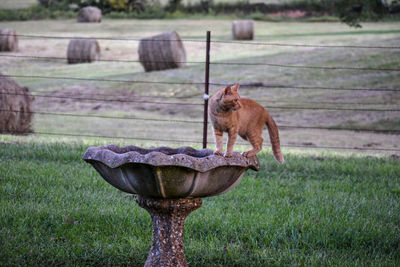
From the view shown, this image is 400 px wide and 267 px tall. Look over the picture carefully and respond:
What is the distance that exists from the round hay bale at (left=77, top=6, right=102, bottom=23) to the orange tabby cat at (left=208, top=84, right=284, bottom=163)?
85.0ft

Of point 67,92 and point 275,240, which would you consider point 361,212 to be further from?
point 67,92

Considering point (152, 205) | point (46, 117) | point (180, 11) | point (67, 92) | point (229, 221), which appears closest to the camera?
point (152, 205)

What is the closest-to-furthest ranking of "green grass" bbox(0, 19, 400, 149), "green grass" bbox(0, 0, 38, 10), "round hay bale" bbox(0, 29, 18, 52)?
"green grass" bbox(0, 19, 400, 149), "round hay bale" bbox(0, 29, 18, 52), "green grass" bbox(0, 0, 38, 10)

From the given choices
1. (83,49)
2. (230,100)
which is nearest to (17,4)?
(83,49)

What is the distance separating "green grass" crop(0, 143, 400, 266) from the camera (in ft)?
12.9

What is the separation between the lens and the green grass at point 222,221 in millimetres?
3928

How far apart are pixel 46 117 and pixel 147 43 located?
5992 millimetres

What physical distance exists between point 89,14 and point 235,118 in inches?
1033

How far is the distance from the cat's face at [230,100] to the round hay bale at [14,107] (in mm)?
6233

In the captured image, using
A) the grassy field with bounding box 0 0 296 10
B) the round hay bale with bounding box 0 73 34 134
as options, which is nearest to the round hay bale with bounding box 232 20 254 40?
the grassy field with bounding box 0 0 296 10

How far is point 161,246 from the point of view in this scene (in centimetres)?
355

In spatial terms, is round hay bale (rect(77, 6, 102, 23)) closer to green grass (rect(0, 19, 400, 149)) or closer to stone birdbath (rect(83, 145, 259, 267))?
green grass (rect(0, 19, 400, 149))

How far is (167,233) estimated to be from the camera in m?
3.57

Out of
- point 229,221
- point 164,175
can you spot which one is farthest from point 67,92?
point 164,175
